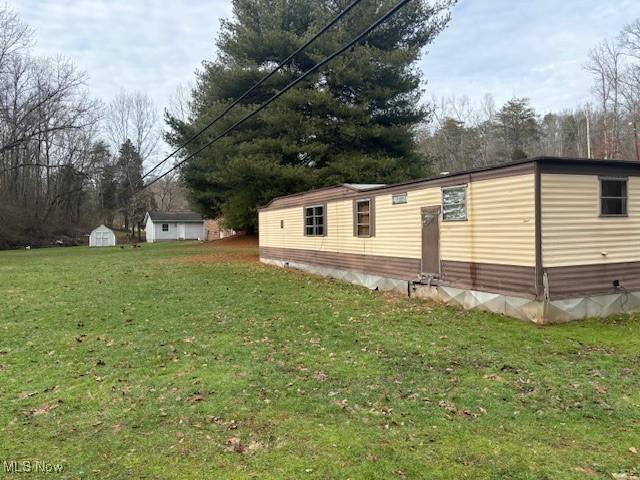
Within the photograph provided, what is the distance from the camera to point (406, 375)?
5035 millimetres

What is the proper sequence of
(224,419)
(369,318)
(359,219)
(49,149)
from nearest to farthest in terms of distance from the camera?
(224,419)
(369,318)
(359,219)
(49,149)

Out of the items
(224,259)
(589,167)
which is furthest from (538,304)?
(224,259)

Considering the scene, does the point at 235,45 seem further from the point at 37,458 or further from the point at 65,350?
the point at 37,458

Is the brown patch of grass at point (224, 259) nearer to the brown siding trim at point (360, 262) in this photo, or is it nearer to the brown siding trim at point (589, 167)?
the brown siding trim at point (360, 262)

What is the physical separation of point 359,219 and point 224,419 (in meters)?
9.15

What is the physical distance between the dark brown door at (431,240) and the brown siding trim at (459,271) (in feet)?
0.69

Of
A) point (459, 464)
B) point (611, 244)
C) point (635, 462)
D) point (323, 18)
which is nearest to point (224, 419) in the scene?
point (459, 464)

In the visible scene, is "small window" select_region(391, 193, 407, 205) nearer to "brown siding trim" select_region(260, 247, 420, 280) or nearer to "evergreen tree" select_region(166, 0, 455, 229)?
"brown siding trim" select_region(260, 247, 420, 280)

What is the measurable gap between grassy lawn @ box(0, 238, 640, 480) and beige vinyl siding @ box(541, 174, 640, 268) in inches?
44.2

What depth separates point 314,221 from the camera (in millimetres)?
15055

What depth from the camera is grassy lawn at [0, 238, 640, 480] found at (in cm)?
325

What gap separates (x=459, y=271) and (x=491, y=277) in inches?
31.5

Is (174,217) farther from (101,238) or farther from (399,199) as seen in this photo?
(399,199)

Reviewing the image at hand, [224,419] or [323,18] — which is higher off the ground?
[323,18]
